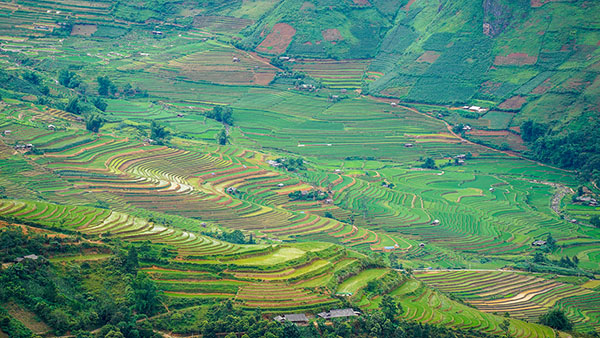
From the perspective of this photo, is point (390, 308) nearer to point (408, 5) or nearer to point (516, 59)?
point (516, 59)

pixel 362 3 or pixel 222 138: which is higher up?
pixel 362 3

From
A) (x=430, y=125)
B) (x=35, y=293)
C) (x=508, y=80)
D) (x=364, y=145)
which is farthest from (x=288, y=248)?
(x=508, y=80)

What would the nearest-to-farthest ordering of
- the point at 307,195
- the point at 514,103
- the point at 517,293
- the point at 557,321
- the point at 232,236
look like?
the point at 557,321 < the point at 232,236 < the point at 517,293 < the point at 307,195 < the point at 514,103

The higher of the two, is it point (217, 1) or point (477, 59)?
Result: point (217, 1)

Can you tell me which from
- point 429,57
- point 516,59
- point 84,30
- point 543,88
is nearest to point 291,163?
point 429,57

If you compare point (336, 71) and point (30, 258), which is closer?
point (30, 258)

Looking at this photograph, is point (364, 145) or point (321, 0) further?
point (321, 0)

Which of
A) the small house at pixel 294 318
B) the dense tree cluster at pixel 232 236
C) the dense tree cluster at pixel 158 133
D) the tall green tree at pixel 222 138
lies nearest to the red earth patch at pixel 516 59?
the tall green tree at pixel 222 138

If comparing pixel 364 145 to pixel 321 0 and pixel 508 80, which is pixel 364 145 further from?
pixel 321 0
